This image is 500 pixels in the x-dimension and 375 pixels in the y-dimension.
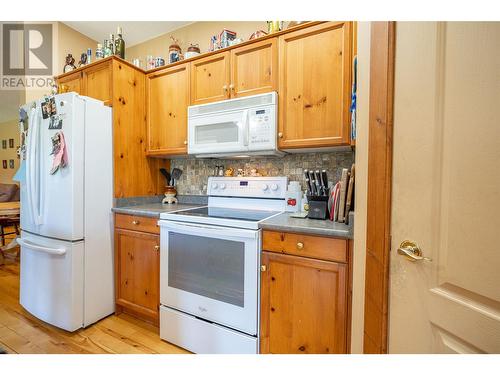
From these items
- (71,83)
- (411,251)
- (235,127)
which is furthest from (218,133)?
(71,83)

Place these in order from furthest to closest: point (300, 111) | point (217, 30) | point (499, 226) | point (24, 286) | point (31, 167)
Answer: point (217, 30) → point (24, 286) → point (31, 167) → point (300, 111) → point (499, 226)

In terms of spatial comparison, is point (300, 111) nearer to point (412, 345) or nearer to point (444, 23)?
point (444, 23)

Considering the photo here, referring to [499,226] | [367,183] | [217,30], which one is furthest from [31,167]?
[499,226]

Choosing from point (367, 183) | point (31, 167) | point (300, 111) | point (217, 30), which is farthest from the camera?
point (217, 30)

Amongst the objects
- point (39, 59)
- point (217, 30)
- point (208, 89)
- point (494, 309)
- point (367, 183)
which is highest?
point (217, 30)

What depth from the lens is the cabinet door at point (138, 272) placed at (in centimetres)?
172

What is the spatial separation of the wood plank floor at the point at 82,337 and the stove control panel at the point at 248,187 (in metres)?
1.19

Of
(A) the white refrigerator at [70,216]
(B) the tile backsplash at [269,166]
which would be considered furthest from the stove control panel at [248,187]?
(A) the white refrigerator at [70,216]

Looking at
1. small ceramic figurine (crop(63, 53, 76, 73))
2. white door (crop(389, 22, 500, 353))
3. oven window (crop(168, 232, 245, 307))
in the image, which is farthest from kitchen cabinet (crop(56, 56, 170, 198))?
white door (crop(389, 22, 500, 353))

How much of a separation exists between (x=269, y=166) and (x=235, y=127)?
45cm

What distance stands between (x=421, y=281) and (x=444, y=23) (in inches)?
28.5

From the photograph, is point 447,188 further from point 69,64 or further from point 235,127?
point 69,64

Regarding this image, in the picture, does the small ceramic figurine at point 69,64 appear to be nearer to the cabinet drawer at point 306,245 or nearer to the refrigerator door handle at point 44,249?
the refrigerator door handle at point 44,249
